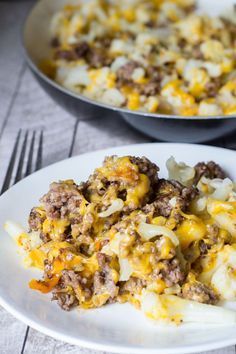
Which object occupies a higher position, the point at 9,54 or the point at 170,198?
the point at 170,198

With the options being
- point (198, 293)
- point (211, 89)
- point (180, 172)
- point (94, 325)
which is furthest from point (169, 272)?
point (211, 89)

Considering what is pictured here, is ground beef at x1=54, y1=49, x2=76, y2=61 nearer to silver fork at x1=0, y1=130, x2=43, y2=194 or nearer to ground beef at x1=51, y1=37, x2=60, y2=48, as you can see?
ground beef at x1=51, y1=37, x2=60, y2=48

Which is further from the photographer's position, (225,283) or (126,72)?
(126,72)

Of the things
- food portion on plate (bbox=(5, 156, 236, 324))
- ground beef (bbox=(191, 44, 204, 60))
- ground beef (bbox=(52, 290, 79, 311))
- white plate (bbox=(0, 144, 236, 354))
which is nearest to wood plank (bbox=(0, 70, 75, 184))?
ground beef (bbox=(191, 44, 204, 60))

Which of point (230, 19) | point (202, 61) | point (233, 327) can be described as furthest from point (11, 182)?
point (230, 19)

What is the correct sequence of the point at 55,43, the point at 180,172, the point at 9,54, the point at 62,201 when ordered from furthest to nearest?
the point at 9,54 < the point at 55,43 < the point at 180,172 < the point at 62,201

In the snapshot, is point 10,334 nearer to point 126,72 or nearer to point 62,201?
point 62,201

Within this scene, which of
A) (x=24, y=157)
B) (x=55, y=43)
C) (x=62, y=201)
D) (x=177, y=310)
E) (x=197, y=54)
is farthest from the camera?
(x=55, y=43)
